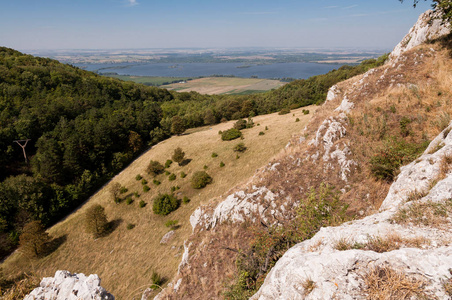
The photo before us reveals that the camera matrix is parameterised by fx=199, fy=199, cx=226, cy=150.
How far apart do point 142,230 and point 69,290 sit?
859 inches

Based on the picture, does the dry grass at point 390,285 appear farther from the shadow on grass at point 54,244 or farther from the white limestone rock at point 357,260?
the shadow on grass at point 54,244

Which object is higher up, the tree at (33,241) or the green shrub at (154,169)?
the green shrub at (154,169)

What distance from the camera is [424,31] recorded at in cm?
2392

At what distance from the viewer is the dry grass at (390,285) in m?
3.76

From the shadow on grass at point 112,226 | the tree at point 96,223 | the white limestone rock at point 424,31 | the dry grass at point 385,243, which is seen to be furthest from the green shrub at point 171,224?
the white limestone rock at point 424,31

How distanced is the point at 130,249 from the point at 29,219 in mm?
23580

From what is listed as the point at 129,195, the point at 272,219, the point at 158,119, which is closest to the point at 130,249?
the point at 129,195

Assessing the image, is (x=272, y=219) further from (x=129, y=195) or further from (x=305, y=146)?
(x=129, y=195)

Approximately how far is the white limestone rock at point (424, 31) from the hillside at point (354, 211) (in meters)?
0.25

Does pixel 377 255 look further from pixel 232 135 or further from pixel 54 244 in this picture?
pixel 54 244

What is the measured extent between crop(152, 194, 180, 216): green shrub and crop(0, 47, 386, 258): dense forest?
23727 mm

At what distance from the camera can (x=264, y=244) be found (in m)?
9.98

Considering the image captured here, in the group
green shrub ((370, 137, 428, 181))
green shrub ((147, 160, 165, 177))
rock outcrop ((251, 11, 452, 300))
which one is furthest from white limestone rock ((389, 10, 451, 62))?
green shrub ((147, 160, 165, 177))

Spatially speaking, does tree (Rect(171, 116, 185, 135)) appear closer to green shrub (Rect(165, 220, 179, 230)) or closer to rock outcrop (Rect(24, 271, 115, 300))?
green shrub (Rect(165, 220, 179, 230))
